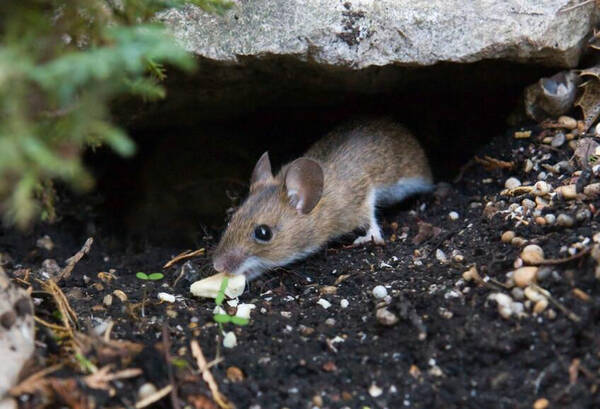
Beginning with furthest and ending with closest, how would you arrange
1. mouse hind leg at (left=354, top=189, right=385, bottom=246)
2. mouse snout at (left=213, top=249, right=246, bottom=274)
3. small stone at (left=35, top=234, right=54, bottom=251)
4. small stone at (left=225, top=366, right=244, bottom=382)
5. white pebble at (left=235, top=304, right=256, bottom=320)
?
small stone at (left=35, top=234, right=54, bottom=251) → mouse hind leg at (left=354, top=189, right=385, bottom=246) → mouse snout at (left=213, top=249, right=246, bottom=274) → white pebble at (left=235, top=304, right=256, bottom=320) → small stone at (left=225, top=366, right=244, bottom=382)

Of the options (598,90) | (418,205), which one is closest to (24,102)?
(418,205)

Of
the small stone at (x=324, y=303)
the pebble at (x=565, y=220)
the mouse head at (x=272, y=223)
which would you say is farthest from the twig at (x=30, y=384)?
the pebble at (x=565, y=220)

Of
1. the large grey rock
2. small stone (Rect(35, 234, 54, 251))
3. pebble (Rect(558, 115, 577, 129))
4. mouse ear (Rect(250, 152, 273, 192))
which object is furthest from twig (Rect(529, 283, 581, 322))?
small stone (Rect(35, 234, 54, 251))

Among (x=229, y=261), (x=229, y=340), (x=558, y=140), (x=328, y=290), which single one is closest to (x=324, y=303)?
(x=328, y=290)

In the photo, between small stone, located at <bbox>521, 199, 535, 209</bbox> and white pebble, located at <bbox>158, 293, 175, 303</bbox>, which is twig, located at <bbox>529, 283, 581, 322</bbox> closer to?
small stone, located at <bbox>521, 199, 535, 209</bbox>

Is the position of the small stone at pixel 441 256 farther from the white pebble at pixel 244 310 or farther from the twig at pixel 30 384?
the twig at pixel 30 384

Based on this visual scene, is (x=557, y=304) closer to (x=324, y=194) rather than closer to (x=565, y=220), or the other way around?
(x=565, y=220)
